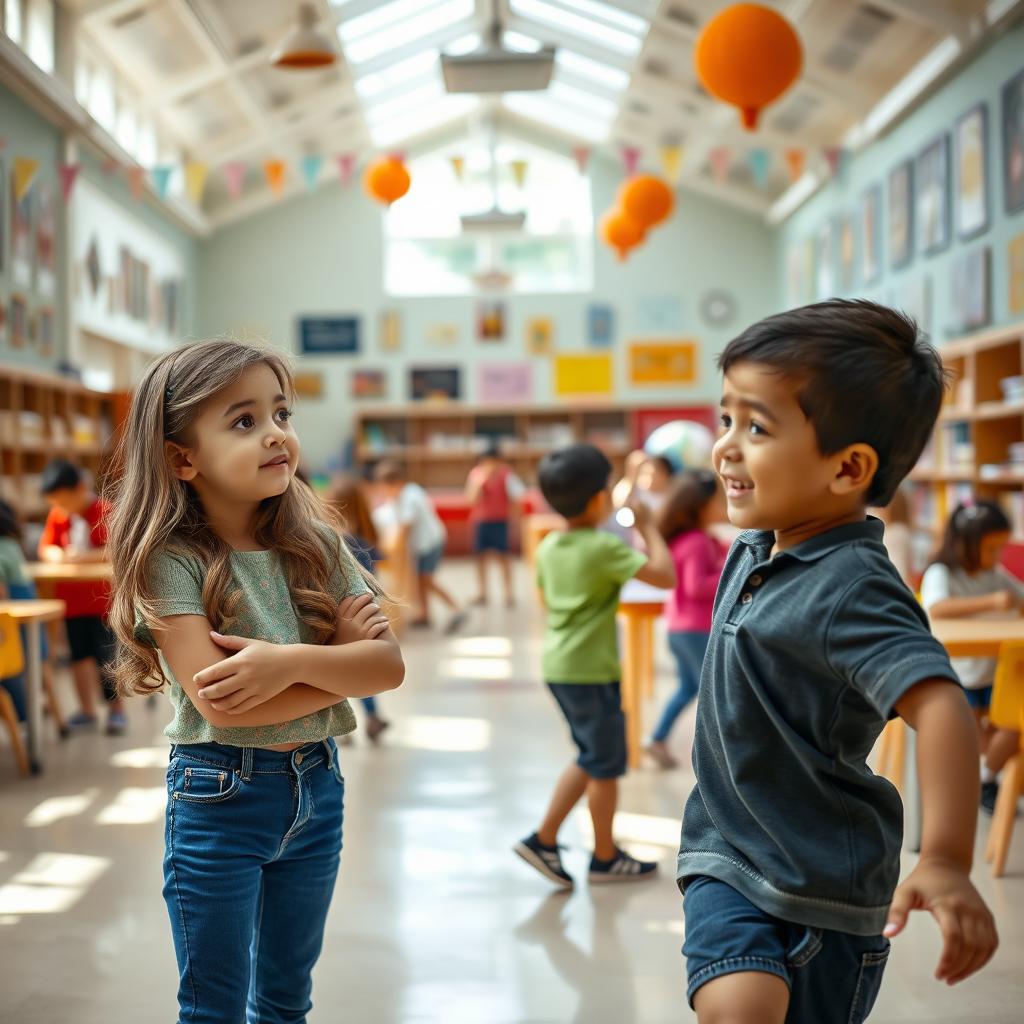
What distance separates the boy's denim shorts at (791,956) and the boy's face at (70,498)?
4.48m

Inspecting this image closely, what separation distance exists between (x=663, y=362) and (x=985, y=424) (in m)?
7.22

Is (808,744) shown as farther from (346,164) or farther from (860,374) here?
(346,164)

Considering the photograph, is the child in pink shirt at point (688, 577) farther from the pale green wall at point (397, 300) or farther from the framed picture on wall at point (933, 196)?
the pale green wall at point (397, 300)

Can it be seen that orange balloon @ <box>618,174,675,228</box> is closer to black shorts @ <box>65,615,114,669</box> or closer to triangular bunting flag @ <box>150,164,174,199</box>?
triangular bunting flag @ <box>150,164,174,199</box>

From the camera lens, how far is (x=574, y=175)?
14328mm

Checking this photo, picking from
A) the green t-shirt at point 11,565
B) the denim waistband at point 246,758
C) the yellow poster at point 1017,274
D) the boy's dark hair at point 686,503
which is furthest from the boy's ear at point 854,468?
the yellow poster at point 1017,274

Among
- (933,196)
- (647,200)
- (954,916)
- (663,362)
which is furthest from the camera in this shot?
(663,362)

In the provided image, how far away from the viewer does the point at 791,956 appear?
3.93ft

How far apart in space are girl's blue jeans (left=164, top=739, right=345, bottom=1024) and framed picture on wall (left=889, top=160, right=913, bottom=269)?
8888mm

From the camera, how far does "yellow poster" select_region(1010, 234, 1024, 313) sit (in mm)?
7254

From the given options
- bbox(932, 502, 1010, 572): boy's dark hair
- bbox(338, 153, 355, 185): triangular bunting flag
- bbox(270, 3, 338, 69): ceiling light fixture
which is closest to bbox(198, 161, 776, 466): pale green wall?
bbox(338, 153, 355, 185): triangular bunting flag

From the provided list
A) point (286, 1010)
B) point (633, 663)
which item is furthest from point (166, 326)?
point (286, 1010)

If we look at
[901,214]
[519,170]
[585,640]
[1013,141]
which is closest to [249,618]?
[585,640]

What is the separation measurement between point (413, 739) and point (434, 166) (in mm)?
10644
